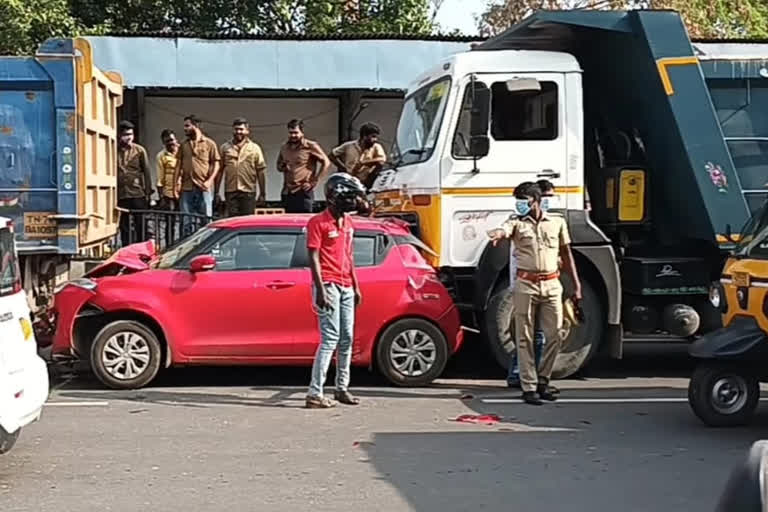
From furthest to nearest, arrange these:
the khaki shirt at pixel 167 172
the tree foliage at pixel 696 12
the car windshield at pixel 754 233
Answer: the tree foliage at pixel 696 12
the khaki shirt at pixel 167 172
the car windshield at pixel 754 233

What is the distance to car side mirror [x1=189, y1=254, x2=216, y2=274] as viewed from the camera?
10266mm

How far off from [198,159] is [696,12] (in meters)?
15.6

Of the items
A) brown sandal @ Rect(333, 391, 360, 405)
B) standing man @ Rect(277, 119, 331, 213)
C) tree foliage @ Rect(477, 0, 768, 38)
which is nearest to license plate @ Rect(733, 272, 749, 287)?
brown sandal @ Rect(333, 391, 360, 405)

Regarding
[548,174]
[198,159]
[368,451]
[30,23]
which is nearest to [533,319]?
[548,174]

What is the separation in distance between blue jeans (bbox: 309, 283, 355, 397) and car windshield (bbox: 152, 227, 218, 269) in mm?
1513

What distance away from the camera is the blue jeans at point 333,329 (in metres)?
9.45

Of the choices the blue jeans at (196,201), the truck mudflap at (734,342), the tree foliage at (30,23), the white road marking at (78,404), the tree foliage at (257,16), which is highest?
the tree foliage at (257,16)

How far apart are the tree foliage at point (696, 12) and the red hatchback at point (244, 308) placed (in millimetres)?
15457

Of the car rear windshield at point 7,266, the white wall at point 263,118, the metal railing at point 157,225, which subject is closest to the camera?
the car rear windshield at point 7,266

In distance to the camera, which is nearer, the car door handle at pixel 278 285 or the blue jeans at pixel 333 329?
the blue jeans at pixel 333 329

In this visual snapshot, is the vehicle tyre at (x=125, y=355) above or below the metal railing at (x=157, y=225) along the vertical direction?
below

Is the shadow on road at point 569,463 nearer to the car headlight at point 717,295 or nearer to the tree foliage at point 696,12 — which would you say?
the car headlight at point 717,295

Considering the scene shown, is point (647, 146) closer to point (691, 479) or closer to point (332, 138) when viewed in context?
point (691, 479)

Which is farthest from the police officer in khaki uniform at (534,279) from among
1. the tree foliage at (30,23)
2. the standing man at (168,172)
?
the tree foliage at (30,23)
